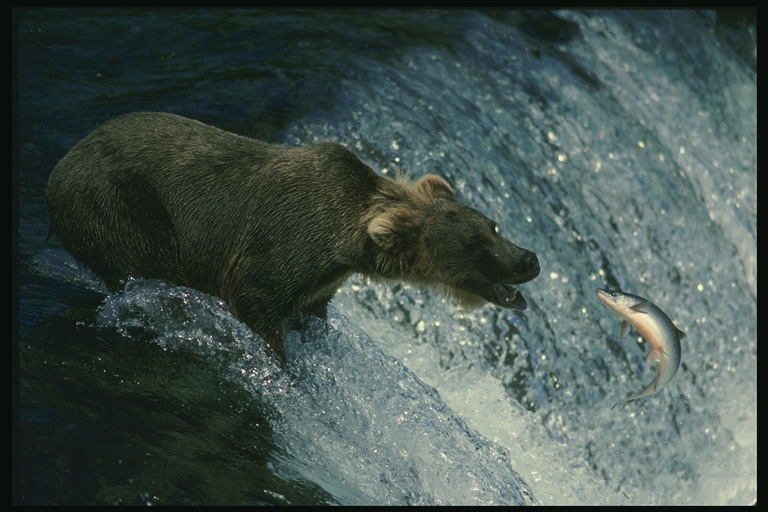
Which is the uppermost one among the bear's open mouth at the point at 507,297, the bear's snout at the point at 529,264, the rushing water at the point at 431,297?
the bear's snout at the point at 529,264

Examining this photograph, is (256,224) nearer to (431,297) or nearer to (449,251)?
(449,251)

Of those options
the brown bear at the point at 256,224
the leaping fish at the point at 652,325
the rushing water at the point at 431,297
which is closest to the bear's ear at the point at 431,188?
the brown bear at the point at 256,224

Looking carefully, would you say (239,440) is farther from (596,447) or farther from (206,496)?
(596,447)

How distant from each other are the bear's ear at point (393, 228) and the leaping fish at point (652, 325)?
3.29 feet

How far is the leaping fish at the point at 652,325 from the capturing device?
4.48 metres

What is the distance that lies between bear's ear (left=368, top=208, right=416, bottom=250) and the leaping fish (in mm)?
1004

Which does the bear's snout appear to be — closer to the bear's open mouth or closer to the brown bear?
the brown bear

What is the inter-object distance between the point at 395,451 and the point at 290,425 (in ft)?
1.96

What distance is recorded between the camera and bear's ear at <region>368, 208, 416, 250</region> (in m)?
4.56

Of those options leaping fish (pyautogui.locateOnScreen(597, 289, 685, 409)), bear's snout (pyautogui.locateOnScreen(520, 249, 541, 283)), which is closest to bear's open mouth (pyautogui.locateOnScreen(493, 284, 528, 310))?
bear's snout (pyautogui.locateOnScreen(520, 249, 541, 283))

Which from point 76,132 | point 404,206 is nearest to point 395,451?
point 404,206

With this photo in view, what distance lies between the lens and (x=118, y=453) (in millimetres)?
3629

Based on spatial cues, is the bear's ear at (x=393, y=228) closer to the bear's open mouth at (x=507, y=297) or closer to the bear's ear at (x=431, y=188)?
the bear's ear at (x=431, y=188)

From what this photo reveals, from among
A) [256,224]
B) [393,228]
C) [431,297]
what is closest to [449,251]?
[393,228]
